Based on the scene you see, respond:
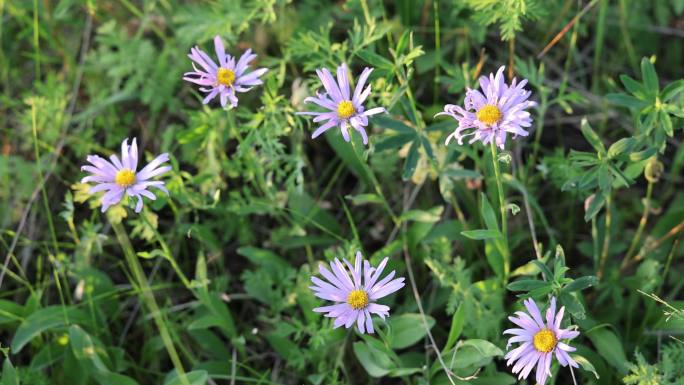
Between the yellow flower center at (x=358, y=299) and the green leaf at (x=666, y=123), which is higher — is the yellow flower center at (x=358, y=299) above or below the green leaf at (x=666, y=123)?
below

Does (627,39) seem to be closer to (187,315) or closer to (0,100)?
(187,315)

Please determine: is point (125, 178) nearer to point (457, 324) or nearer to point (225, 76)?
point (225, 76)

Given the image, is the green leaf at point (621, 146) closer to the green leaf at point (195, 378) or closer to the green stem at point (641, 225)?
the green stem at point (641, 225)

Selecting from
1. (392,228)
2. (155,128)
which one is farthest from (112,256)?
(392,228)

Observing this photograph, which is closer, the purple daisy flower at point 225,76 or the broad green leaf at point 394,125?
the purple daisy flower at point 225,76

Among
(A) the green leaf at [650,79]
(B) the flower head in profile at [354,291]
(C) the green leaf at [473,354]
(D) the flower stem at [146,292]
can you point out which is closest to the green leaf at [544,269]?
(C) the green leaf at [473,354]

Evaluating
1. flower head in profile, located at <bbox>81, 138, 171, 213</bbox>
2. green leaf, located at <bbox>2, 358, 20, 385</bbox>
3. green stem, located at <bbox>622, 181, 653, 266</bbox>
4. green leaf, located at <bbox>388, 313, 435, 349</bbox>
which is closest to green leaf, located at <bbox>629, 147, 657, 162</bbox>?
green stem, located at <bbox>622, 181, 653, 266</bbox>
